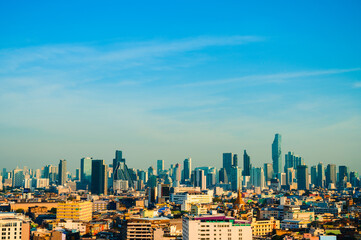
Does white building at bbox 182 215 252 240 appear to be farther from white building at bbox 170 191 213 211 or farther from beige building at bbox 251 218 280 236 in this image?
white building at bbox 170 191 213 211

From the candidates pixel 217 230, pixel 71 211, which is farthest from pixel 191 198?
pixel 217 230

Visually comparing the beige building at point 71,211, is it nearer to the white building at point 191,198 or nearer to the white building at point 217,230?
the white building at point 217,230

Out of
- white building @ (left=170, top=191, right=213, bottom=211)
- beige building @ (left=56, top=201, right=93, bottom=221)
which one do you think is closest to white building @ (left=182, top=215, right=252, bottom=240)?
beige building @ (left=56, top=201, right=93, bottom=221)

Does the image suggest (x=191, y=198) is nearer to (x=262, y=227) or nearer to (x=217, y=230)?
(x=262, y=227)

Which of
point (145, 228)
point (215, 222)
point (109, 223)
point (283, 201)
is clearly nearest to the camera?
point (215, 222)

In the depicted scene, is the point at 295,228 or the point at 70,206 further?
the point at 70,206

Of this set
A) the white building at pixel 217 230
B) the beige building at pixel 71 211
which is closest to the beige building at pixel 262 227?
the white building at pixel 217 230

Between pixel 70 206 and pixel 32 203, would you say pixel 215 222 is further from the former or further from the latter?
pixel 32 203

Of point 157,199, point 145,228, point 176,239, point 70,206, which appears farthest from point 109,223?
point 157,199
